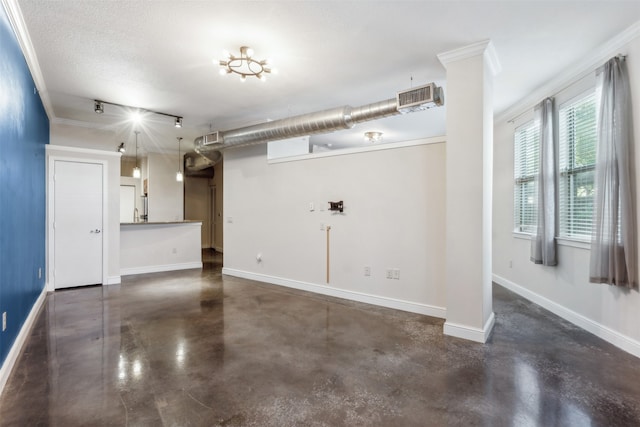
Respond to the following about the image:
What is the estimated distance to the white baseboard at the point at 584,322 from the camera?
280 cm

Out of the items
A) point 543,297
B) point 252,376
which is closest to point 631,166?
point 543,297

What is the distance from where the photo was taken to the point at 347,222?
180 inches

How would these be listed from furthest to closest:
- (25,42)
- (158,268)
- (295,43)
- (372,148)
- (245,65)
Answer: (158,268), (372,148), (245,65), (295,43), (25,42)

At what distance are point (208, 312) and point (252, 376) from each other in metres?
1.73

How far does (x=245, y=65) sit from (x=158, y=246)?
454 cm

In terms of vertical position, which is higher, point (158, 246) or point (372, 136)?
point (372, 136)

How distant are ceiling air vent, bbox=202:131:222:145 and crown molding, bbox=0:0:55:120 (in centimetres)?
214

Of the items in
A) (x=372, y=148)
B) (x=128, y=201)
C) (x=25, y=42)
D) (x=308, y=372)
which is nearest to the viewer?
(x=308, y=372)

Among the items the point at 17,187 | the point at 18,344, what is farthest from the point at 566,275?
the point at 17,187

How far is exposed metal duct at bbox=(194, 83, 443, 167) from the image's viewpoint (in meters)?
3.46

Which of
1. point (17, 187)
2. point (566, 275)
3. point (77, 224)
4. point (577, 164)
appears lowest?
point (566, 275)

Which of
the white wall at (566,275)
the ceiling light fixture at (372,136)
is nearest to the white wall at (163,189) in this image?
the ceiling light fixture at (372,136)

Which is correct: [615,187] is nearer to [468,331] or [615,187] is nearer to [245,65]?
A: [468,331]

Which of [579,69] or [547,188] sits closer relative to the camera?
[579,69]
